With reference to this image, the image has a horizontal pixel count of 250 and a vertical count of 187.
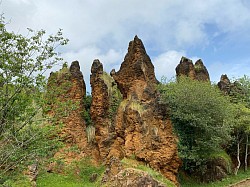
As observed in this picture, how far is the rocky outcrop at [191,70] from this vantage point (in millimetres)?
37125

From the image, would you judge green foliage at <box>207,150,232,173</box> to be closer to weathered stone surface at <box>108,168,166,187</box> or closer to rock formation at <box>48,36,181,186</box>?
rock formation at <box>48,36,181,186</box>

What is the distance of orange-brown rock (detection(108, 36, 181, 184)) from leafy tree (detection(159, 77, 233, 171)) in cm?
189

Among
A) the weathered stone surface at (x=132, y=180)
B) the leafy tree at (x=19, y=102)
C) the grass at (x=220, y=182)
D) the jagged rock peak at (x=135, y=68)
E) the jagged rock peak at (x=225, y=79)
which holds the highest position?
the jagged rock peak at (x=225, y=79)

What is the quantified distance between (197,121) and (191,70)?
50.5ft

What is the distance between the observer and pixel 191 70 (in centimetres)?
3712

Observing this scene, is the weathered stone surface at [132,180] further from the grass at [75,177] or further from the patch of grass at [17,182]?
the grass at [75,177]

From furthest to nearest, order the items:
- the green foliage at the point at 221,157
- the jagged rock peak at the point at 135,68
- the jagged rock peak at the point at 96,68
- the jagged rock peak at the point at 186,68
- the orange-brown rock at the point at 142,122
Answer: the jagged rock peak at the point at 186,68 < the jagged rock peak at the point at 96,68 < the green foliage at the point at 221,157 < the jagged rock peak at the point at 135,68 < the orange-brown rock at the point at 142,122

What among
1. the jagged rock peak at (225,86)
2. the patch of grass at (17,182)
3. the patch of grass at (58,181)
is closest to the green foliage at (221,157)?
the patch of grass at (58,181)

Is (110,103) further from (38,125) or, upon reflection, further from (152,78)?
(38,125)

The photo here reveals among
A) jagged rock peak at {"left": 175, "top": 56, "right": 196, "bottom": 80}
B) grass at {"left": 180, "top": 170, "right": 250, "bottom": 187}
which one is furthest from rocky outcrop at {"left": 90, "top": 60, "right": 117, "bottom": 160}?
jagged rock peak at {"left": 175, "top": 56, "right": 196, "bottom": 80}

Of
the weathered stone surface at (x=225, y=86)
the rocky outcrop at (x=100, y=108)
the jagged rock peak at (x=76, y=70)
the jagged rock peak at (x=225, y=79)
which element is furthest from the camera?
the jagged rock peak at (x=225, y=79)

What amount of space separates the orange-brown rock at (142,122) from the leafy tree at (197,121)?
6.21 feet

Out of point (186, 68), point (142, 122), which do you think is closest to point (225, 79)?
point (186, 68)

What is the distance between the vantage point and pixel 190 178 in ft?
81.0
